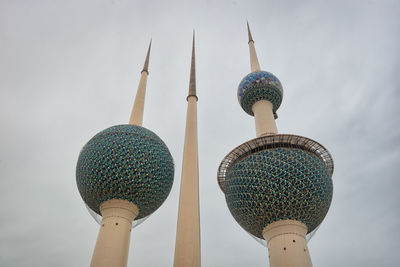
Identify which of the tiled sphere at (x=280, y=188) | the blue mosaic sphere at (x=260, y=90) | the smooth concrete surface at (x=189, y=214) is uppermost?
the blue mosaic sphere at (x=260, y=90)

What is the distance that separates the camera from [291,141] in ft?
115

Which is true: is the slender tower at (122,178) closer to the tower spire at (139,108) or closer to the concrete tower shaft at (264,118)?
the tower spire at (139,108)

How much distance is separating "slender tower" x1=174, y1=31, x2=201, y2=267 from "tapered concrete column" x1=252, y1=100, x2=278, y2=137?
1087cm

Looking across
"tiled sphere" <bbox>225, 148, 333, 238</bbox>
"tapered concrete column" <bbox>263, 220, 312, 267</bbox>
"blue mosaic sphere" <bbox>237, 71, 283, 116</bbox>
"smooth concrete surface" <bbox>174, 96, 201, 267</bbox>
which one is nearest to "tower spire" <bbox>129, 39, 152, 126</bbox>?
"smooth concrete surface" <bbox>174, 96, 201, 267</bbox>

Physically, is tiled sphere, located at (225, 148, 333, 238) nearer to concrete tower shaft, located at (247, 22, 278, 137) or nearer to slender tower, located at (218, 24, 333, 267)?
slender tower, located at (218, 24, 333, 267)

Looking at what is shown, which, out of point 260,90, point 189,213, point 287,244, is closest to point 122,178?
point 189,213

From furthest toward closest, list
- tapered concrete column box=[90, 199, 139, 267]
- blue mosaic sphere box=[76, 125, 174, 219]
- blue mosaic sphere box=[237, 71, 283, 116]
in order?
blue mosaic sphere box=[237, 71, 283, 116] → blue mosaic sphere box=[76, 125, 174, 219] → tapered concrete column box=[90, 199, 139, 267]

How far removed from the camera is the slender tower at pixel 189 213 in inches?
914

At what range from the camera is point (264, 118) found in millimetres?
41719

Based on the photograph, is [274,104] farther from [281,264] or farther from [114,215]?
[114,215]

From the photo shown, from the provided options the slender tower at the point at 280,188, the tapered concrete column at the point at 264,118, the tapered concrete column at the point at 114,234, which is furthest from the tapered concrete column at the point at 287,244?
the tapered concrete column at the point at 114,234

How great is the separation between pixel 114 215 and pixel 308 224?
65.2 feet

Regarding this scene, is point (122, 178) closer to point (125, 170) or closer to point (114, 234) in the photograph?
point (125, 170)

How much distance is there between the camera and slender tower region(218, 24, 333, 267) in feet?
103
